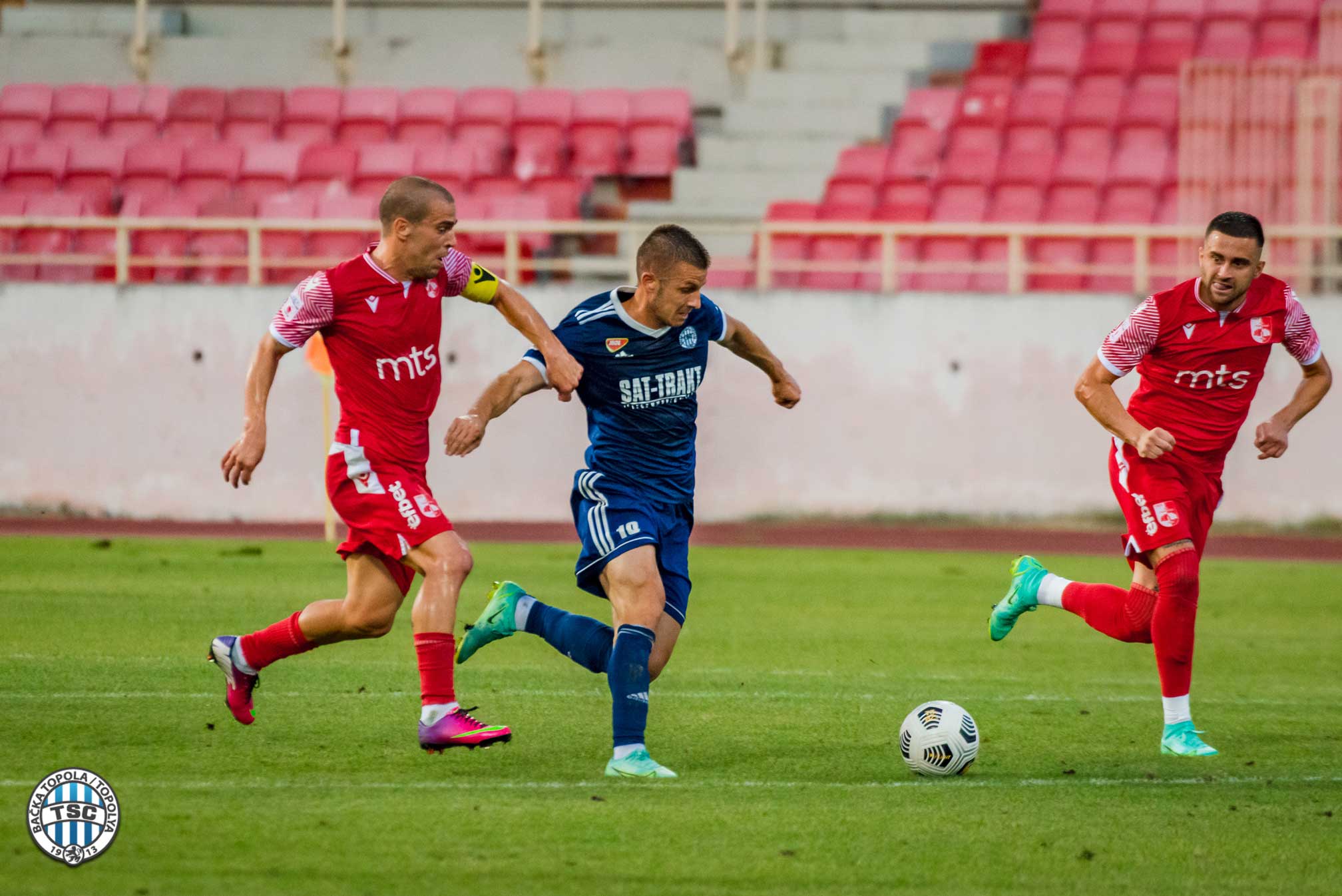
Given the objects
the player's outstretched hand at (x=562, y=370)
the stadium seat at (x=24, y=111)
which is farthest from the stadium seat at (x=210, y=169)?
the player's outstretched hand at (x=562, y=370)

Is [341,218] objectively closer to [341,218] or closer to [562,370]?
[341,218]

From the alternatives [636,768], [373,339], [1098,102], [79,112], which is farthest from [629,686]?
[79,112]

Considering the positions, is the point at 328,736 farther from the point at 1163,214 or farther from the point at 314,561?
the point at 1163,214

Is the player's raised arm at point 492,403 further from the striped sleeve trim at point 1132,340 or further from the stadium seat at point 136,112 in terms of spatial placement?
the stadium seat at point 136,112

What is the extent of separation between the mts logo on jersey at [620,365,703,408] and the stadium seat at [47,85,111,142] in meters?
17.6

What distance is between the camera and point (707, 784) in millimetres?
5941

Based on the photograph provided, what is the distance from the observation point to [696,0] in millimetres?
24125

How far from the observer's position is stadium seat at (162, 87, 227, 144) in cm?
2223

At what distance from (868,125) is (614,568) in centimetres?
1628

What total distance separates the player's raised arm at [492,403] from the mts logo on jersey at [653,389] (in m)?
0.35

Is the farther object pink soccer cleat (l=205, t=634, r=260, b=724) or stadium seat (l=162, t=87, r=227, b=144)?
Result: stadium seat (l=162, t=87, r=227, b=144)

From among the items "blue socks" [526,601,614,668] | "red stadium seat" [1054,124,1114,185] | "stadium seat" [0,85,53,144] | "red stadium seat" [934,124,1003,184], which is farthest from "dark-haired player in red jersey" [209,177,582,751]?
"stadium seat" [0,85,53,144]

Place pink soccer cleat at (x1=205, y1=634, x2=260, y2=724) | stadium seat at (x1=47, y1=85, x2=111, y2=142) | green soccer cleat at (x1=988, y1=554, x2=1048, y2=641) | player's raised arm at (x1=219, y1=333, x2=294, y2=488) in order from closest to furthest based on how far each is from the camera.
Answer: player's raised arm at (x1=219, y1=333, x2=294, y2=488), pink soccer cleat at (x1=205, y1=634, x2=260, y2=724), green soccer cleat at (x1=988, y1=554, x2=1048, y2=641), stadium seat at (x1=47, y1=85, x2=111, y2=142)

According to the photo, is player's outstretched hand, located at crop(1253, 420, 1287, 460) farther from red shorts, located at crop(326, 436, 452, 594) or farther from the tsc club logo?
the tsc club logo
